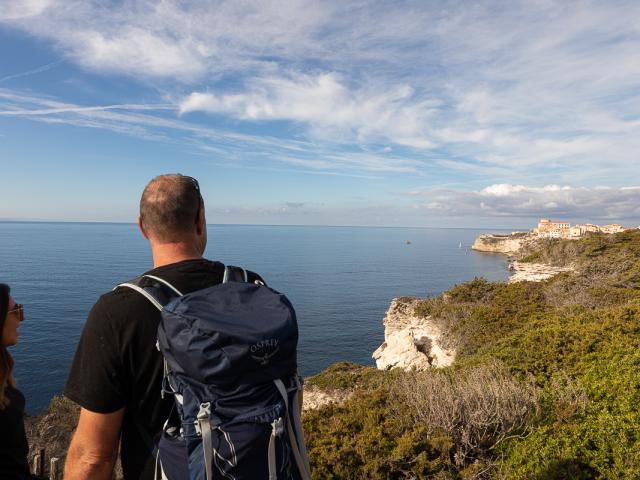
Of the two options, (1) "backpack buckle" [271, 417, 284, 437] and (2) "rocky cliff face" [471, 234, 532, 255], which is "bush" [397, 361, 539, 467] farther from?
(2) "rocky cliff face" [471, 234, 532, 255]

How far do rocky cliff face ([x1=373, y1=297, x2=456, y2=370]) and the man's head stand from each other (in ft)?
53.9

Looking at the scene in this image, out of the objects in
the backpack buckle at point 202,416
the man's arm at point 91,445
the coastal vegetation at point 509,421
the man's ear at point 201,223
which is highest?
the man's ear at point 201,223

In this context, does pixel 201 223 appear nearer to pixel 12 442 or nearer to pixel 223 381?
pixel 223 381

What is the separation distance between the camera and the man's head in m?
2.13

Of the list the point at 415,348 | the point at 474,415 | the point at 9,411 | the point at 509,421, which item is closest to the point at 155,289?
the point at 9,411

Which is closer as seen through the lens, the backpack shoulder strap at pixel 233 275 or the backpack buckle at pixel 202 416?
the backpack buckle at pixel 202 416

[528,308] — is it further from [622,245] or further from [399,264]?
[399,264]

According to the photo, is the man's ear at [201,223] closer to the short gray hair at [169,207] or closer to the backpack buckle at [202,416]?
the short gray hair at [169,207]

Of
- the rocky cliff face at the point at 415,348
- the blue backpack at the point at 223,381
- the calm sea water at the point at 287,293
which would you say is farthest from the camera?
the calm sea water at the point at 287,293

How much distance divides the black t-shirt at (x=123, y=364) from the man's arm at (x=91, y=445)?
2.3 inches

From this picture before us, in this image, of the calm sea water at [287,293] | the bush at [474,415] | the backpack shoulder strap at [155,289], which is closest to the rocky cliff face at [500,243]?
the calm sea water at [287,293]

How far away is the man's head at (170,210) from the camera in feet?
7.00

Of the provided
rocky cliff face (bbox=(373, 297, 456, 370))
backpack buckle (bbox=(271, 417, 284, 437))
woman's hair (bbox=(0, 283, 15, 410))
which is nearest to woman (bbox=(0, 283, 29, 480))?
woman's hair (bbox=(0, 283, 15, 410))

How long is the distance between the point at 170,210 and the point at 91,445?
120cm
